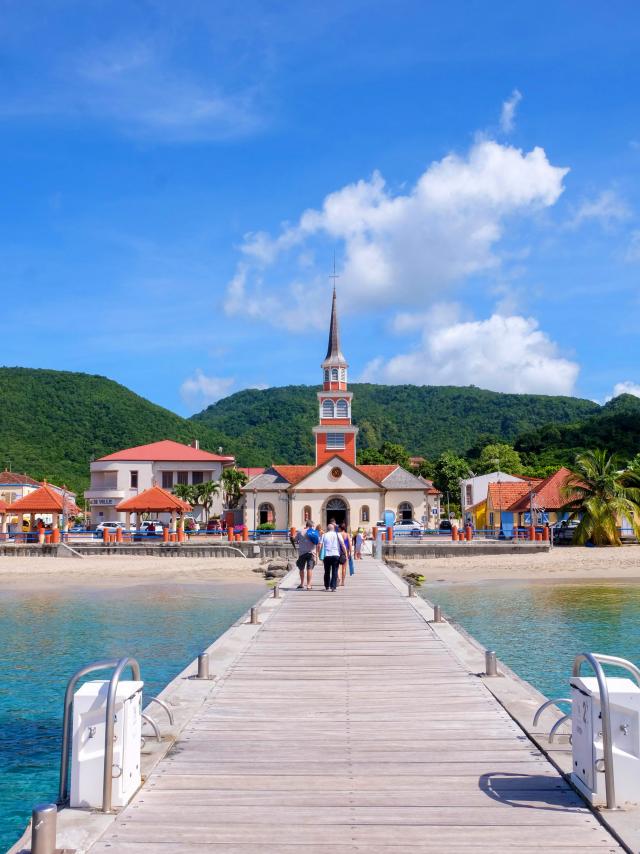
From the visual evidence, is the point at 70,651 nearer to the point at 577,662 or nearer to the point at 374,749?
the point at 374,749

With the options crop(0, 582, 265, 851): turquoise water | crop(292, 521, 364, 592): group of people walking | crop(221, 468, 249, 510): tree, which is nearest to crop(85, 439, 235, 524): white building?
crop(221, 468, 249, 510): tree

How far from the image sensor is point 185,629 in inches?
833

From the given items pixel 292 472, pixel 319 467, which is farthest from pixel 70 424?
pixel 319 467

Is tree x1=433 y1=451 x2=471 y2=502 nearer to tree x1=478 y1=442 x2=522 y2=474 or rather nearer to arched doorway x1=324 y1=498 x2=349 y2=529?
tree x1=478 y1=442 x2=522 y2=474

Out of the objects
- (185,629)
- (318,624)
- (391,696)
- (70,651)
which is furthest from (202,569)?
(391,696)

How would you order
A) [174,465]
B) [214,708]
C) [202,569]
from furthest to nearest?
[174,465]
[202,569]
[214,708]

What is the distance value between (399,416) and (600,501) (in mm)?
110854

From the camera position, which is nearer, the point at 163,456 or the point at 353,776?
the point at 353,776

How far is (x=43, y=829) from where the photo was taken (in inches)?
183

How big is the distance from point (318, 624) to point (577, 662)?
334 inches

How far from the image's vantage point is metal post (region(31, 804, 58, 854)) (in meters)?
4.63

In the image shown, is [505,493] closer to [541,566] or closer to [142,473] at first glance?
[541,566]

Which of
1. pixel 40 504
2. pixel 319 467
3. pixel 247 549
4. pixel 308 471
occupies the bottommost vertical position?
pixel 247 549

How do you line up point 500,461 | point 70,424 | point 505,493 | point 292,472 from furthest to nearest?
point 70,424 < point 500,461 < point 292,472 < point 505,493
